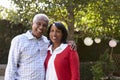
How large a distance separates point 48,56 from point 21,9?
18.8ft

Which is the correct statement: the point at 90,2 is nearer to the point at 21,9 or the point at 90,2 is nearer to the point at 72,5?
the point at 72,5

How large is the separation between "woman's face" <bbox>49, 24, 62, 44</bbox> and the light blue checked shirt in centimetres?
20

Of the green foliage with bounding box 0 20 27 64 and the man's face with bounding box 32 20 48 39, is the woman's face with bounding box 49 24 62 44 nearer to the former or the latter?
the man's face with bounding box 32 20 48 39

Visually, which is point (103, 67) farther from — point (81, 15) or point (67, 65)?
point (67, 65)

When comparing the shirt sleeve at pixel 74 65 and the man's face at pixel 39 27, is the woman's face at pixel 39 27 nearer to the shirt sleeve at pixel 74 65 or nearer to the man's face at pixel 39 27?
the man's face at pixel 39 27

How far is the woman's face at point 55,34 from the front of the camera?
3404 mm

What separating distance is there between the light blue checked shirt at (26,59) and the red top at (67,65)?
211mm

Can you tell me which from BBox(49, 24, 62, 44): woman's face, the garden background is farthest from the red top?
the garden background

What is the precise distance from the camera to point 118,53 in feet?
45.9

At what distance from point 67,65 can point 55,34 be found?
1.13 feet

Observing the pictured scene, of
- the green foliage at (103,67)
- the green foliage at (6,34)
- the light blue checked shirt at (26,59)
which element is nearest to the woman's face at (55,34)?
the light blue checked shirt at (26,59)

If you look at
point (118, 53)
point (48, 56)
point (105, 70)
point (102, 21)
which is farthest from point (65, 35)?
point (118, 53)

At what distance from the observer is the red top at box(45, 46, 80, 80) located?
3.29 metres

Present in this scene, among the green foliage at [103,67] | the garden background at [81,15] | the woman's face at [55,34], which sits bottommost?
the green foliage at [103,67]
